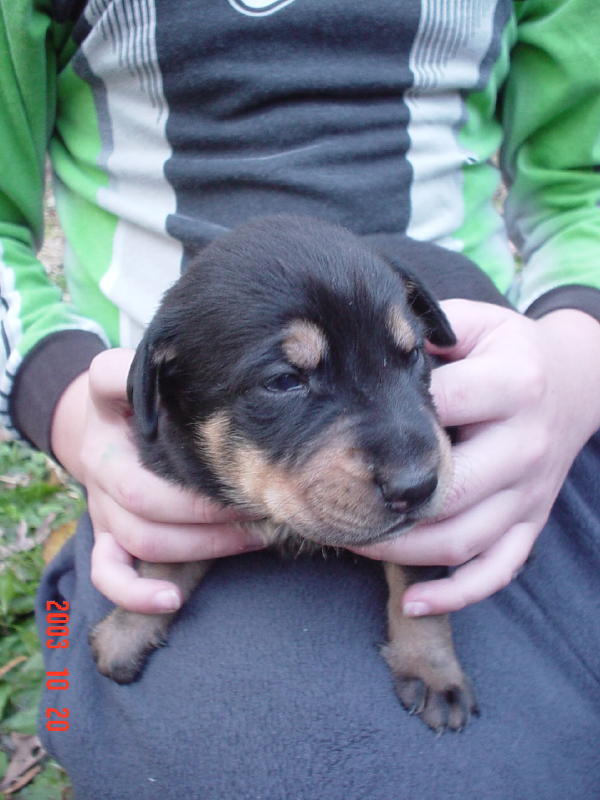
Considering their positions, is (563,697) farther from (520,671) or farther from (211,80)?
(211,80)

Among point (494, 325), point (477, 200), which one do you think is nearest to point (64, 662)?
point (494, 325)

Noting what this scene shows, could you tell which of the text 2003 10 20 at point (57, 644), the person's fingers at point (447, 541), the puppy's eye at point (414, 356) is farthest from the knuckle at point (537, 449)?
the text 2003 10 20 at point (57, 644)

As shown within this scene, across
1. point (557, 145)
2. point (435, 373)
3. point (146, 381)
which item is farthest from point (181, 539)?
point (557, 145)

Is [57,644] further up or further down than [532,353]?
further down

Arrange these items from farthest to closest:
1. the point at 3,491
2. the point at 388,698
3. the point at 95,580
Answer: the point at 3,491
the point at 95,580
the point at 388,698

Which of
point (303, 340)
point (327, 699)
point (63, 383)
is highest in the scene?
point (303, 340)

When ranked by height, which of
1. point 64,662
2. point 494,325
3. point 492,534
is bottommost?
point 64,662

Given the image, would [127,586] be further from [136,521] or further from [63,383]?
[63,383]
